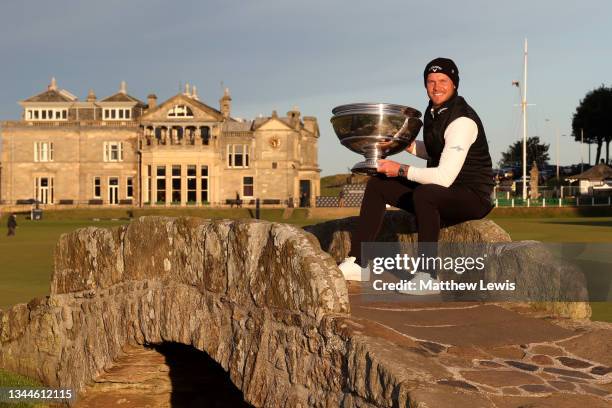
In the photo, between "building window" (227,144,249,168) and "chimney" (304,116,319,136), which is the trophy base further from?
"chimney" (304,116,319,136)

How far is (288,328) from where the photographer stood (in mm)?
5531

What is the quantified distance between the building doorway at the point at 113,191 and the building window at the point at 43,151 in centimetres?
614

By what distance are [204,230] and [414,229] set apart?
7.62 ft

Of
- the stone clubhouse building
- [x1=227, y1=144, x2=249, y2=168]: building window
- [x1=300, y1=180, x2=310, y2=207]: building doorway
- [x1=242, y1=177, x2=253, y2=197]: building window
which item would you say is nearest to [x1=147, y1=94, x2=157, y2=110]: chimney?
the stone clubhouse building

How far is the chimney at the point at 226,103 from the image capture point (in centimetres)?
7362

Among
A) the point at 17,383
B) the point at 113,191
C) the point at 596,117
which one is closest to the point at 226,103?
the point at 113,191

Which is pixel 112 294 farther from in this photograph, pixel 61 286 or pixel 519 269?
pixel 519 269

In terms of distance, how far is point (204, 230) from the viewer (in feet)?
22.7

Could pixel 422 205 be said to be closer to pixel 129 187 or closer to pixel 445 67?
pixel 445 67

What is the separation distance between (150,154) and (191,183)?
4.52m

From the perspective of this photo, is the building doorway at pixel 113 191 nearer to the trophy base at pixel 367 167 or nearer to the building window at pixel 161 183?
the building window at pixel 161 183

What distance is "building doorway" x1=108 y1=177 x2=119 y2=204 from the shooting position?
240 ft

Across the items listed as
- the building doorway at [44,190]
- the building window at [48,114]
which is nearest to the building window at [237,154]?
the building window at [48,114]

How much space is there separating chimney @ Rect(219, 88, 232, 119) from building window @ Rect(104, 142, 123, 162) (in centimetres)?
995
